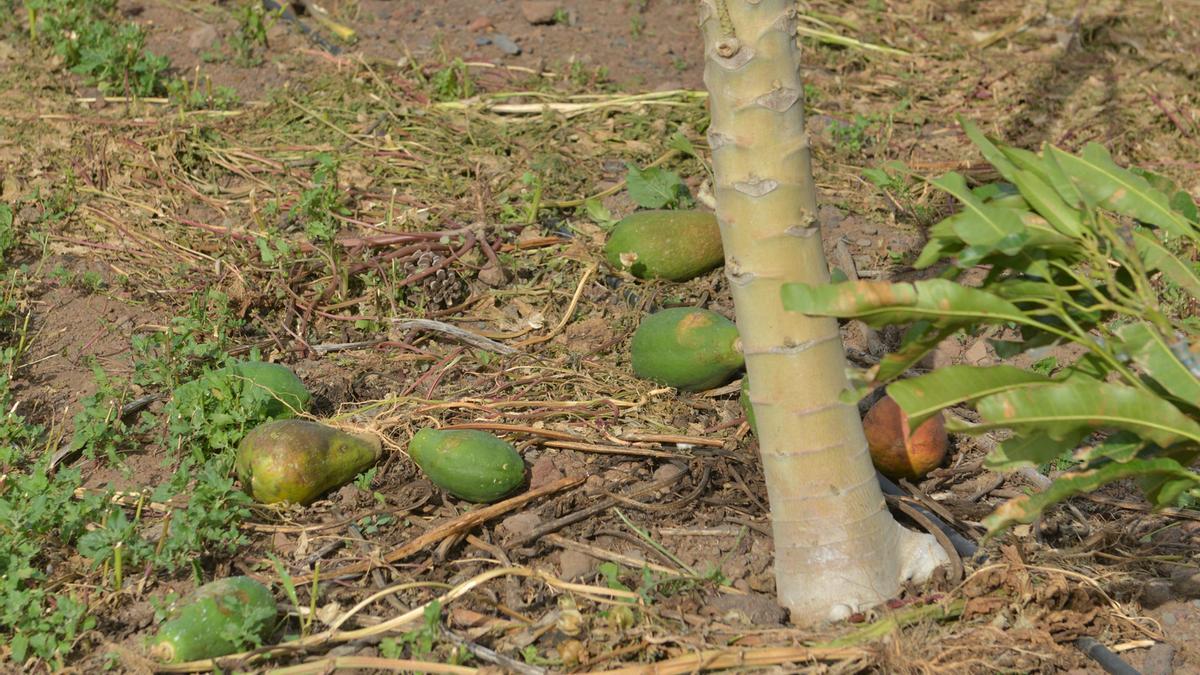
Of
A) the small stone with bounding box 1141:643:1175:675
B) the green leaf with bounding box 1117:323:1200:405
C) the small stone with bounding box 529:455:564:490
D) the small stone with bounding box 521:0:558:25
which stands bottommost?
the small stone with bounding box 529:455:564:490

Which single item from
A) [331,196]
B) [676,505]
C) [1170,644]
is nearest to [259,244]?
[331,196]

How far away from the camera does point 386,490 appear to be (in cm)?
331

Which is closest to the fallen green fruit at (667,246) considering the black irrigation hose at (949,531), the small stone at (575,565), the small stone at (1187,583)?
the black irrigation hose at (949,531)

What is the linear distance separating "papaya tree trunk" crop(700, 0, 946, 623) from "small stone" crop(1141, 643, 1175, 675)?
23.0 inches

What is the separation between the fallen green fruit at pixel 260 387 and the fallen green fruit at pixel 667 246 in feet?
4.41

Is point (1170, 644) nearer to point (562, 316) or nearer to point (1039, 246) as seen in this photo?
point (1039, 246)

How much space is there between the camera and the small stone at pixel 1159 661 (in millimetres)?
2621

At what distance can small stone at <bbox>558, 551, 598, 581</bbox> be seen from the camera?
293 cm

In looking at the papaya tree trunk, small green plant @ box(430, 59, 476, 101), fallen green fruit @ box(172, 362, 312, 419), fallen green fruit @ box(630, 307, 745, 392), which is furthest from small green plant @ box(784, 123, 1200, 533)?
small green plant @ box(430, 59, 476, 101)

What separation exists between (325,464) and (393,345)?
885 mm

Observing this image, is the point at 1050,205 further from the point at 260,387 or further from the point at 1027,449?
the point at 260,387

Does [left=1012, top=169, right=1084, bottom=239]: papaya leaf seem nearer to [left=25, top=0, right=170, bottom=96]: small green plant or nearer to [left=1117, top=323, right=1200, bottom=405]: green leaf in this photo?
[left=1117, top=323, right=1200, bottom=405]: green leaf

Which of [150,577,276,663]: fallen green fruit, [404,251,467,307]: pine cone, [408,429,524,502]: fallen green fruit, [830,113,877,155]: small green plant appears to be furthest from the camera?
[830,113,877,155]: small green plant

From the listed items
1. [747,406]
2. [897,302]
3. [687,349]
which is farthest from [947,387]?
[687,349]
